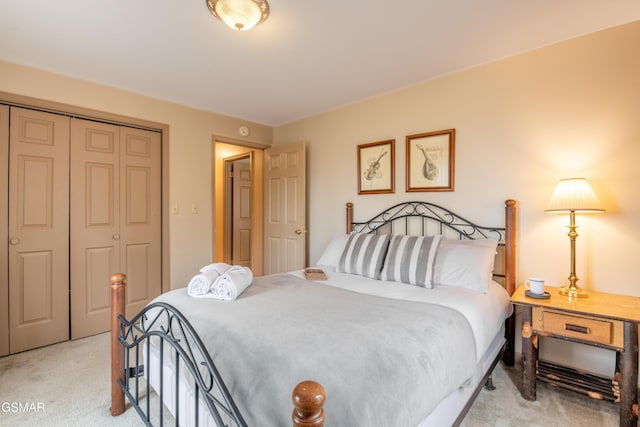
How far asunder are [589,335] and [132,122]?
3982 millimetres

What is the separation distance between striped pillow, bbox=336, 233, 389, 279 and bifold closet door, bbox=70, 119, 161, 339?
211cm

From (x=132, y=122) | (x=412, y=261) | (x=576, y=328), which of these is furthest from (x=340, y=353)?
(x=132, y=122)

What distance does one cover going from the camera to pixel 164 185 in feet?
10.8

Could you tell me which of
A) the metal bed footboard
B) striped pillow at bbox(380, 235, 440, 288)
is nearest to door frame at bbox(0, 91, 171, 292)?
the metal bed footboard

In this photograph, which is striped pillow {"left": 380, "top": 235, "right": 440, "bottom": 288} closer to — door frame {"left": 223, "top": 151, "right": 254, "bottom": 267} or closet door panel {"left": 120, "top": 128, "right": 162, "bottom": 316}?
closet door panel {"left": 120, "top": 128, "right": 162, "bottom": 316}

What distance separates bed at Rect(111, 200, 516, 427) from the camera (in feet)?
3.17

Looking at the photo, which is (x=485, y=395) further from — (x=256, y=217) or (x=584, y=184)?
(x=256, y=217)

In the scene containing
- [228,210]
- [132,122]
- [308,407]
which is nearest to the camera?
[308,407]

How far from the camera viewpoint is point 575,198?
1.90m

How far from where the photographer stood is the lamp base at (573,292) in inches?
76.2

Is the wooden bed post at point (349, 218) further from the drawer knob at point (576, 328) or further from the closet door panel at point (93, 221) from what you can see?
the closet door panel at point (93, 221)

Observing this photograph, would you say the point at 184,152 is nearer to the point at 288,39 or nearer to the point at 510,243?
the point at 288,39

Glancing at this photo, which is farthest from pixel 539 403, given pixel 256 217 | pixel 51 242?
pixel 51 242

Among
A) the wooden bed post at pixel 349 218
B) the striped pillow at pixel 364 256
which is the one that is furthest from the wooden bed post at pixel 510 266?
the wooden bed post at pixel 349 218
